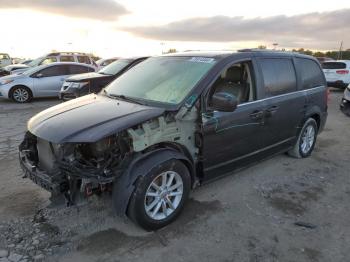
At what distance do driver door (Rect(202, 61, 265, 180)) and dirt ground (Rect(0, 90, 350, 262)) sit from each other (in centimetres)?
47

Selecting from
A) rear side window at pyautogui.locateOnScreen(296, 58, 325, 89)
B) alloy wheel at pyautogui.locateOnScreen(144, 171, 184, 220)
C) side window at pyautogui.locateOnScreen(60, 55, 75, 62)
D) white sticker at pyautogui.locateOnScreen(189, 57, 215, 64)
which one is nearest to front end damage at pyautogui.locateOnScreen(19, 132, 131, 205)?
alloy wheel at pyautogui.locateOnScreen(144, 171, 184, 220)

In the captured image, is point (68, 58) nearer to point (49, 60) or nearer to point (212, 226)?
point (49, 60)

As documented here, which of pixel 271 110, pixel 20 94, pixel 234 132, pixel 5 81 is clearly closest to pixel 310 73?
pixel 271 110

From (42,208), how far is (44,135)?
1125 millimetres

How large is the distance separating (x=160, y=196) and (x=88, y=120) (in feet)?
3.54

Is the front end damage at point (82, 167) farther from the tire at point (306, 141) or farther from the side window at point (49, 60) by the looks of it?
the side window at point (49, 60)

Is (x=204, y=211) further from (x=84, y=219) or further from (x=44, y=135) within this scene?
(x=44, y=135)

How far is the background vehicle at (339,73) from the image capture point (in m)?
15.9

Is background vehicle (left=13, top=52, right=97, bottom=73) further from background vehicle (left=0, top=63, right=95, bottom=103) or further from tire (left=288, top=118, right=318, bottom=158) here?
tire (left=288, top=118, right=318, bottom=158)

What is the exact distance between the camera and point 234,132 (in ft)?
13.3

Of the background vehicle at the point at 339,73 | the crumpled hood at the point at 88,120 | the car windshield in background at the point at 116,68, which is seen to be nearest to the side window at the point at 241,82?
the crumpled hood at the point at 88,120

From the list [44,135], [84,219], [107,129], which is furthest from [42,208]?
[107,129]

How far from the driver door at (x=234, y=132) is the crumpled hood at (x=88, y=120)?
685 mm

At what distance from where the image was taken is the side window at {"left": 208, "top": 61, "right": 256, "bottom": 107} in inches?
168
